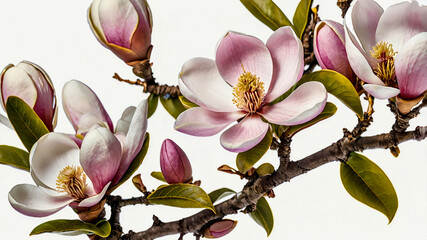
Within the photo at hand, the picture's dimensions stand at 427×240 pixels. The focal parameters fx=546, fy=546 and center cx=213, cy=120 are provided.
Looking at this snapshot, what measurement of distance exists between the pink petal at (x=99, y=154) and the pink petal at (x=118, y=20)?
0.49ft

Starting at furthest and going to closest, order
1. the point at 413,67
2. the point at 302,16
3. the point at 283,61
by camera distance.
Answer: the point at 302,16 → the point at 283,61 → the point at 413,67

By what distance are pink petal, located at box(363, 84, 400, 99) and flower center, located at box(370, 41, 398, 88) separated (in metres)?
0.05

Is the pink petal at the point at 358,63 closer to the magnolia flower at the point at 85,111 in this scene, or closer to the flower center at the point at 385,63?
the flower center at the point at 385,63

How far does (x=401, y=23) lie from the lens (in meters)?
0.67

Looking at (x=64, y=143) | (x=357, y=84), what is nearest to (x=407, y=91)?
(x=357, y=84)

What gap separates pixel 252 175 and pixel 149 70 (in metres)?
0.22

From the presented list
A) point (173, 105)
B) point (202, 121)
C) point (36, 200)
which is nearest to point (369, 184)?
point (202, 121)

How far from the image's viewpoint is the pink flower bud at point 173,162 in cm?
73

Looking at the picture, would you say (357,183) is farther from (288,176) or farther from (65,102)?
(65,102)

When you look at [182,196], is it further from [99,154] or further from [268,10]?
[268,10]

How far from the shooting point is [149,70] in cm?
83

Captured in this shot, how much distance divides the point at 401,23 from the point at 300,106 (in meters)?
0.16

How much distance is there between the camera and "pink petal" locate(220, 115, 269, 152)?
0.63 meters

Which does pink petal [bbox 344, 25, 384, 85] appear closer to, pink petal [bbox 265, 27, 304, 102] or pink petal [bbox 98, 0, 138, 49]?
pink petal [bbox 265, 27, 304, 102]
